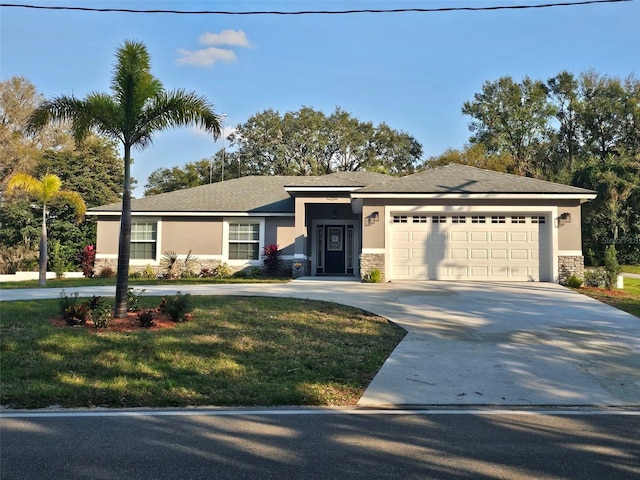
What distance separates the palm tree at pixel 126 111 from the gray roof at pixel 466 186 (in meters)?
8.11

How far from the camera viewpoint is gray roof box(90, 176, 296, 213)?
2075cm

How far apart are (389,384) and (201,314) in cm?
491

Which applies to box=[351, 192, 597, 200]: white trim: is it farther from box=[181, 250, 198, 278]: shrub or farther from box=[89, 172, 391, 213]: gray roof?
box=[181, 250, 198, 278]: shrub

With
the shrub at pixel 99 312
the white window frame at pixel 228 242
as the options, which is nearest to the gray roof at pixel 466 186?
the white window frame at pixel 228 242

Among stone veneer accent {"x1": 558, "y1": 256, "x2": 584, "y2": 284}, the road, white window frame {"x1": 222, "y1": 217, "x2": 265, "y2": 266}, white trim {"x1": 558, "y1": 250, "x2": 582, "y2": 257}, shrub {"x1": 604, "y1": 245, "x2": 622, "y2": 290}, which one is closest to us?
the road

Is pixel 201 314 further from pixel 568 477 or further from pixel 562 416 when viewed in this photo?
pixel 568 477

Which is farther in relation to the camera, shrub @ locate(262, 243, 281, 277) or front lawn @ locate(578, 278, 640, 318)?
shrub @ locate(262, 243, 281, 277)

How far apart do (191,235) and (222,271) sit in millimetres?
2187

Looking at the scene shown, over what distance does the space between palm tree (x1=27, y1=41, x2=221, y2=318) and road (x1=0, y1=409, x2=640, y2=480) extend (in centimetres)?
464

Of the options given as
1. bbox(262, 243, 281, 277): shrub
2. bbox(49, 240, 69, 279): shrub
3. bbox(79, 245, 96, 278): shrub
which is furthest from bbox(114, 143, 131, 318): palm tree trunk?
bbox(49, 240, 69, 279): shrub

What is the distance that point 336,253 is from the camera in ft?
68.4

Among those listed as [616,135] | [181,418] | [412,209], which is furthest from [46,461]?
[616,135]

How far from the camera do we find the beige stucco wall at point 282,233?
66.7ft

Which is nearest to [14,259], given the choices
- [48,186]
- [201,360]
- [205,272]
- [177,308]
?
[48,186]
